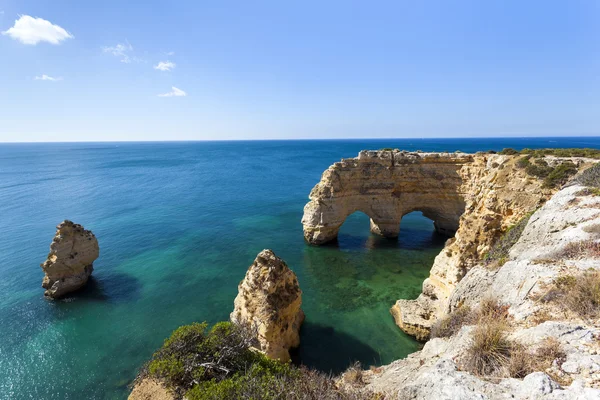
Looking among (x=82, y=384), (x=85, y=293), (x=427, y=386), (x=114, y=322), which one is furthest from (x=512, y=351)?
(x=85, y=293)

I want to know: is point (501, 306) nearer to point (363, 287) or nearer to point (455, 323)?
point (455, 323)

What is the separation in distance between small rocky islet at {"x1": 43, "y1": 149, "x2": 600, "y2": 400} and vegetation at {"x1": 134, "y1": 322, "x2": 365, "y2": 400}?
39 mm

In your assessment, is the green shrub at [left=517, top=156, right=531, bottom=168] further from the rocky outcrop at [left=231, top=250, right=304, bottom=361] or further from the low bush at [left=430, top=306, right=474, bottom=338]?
the rocky outcrop at [left=231, top=250, right=304, bottom=361]

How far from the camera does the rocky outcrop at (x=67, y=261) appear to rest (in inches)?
809

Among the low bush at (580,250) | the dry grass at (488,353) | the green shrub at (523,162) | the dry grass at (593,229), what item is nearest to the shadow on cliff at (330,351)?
the low bush at (580,250)

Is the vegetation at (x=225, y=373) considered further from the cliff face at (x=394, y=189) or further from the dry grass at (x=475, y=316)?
the cliff face at (x=394, y=189)

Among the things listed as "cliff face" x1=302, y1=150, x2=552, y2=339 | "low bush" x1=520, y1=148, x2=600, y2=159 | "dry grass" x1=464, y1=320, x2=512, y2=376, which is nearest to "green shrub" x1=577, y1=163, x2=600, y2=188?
"low bush" x1=520, y1=148, x2=600, y2=159

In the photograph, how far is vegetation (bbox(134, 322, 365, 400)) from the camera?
21.9ft

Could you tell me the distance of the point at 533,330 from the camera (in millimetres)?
5398

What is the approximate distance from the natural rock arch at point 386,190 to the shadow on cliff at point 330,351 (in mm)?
13190

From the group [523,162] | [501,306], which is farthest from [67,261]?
[523,162]

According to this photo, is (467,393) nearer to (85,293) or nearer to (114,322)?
(114,322)

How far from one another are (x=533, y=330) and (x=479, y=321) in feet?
3.64

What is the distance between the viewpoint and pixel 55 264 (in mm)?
20531
